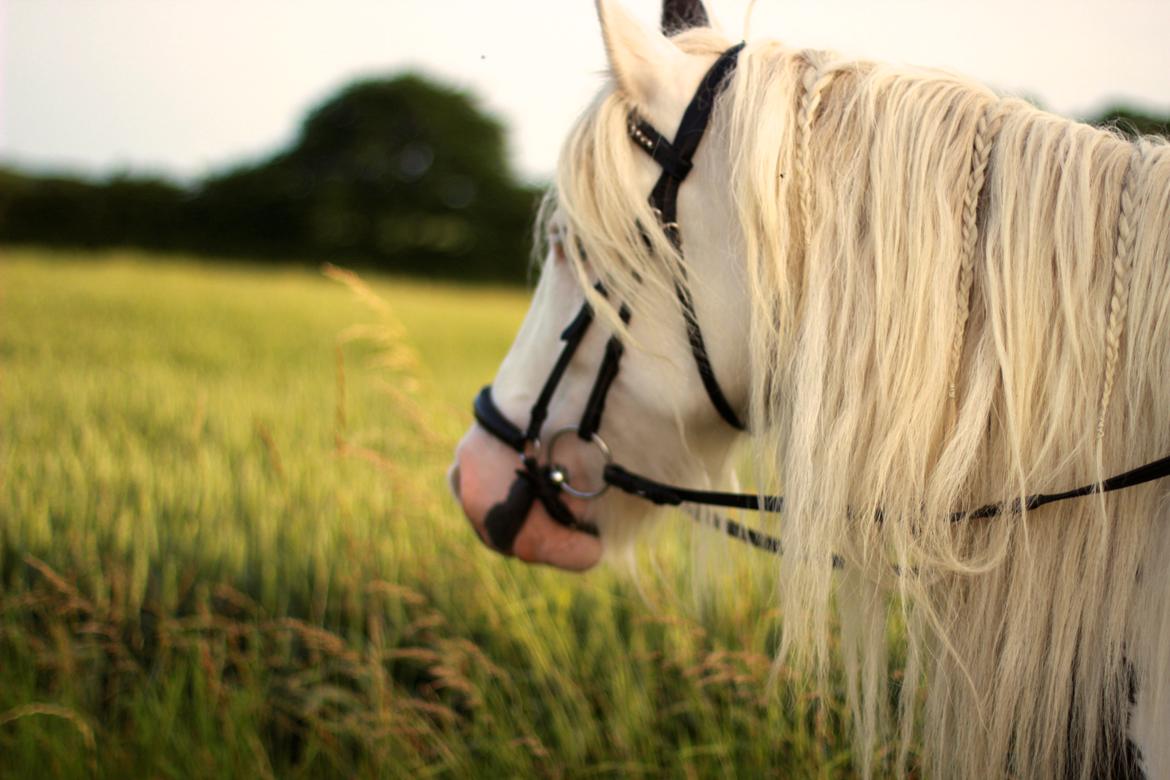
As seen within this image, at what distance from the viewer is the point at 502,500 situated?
174cm

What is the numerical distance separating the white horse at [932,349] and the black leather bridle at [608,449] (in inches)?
0.9

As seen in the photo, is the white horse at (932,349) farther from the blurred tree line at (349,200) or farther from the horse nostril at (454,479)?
the blurred tree line at (349,200)

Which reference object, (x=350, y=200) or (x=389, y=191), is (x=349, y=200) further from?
(x=389, y=191)

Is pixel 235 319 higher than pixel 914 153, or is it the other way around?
pixel 914 153

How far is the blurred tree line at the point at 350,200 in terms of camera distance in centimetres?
2448

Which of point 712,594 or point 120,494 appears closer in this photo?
point 712,594

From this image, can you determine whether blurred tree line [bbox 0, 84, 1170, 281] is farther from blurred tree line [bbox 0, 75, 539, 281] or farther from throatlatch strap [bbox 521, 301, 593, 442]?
throatlatch strap [bbox 521, 301, 593, 442]

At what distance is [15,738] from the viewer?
2.25 meters

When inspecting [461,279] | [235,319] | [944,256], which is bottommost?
[461,279]

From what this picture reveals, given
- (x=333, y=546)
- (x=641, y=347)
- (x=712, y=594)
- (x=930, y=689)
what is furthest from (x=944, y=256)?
(x=333, y=546)

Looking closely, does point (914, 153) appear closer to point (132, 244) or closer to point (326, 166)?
point (132, 244)

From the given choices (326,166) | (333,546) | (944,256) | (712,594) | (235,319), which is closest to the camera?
(944,256)

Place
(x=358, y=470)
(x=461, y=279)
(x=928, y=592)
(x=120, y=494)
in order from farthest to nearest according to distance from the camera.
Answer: (x=461, y=279)
(x=358, y=470)
(x=120, y=494)
(x=928, y=592)

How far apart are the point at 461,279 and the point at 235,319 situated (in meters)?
20.5
